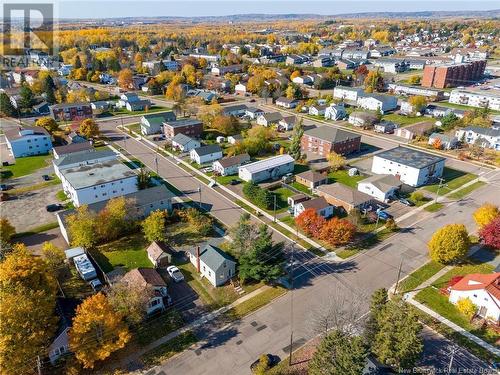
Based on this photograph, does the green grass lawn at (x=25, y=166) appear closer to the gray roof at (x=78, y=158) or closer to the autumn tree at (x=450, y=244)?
the gray roof at (x=78, y=158)

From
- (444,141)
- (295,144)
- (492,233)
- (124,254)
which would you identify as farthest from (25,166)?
(444,141)

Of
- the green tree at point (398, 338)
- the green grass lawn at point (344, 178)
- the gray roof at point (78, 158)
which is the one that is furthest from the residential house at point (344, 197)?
the gray roof at point (78, 158)

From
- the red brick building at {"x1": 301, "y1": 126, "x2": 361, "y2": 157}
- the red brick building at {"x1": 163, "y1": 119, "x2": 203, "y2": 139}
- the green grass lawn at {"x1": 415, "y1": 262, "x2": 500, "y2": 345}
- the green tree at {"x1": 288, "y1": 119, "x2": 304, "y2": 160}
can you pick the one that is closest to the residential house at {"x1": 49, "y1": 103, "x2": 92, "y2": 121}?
the red brick building at {"x1": 163, "y1": 119, "x2": 203, "y2": 139}

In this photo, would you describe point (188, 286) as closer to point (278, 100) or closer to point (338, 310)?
point (338, 310)

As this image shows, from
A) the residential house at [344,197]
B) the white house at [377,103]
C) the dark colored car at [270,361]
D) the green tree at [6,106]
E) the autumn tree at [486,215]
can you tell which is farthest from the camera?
the white house at [377,103]

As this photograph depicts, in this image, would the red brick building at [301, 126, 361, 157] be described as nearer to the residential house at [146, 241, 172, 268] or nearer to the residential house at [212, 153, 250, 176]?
the residential house at [212, 153, 250, 176]

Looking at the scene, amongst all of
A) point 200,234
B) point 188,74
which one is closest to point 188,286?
point 200,234
